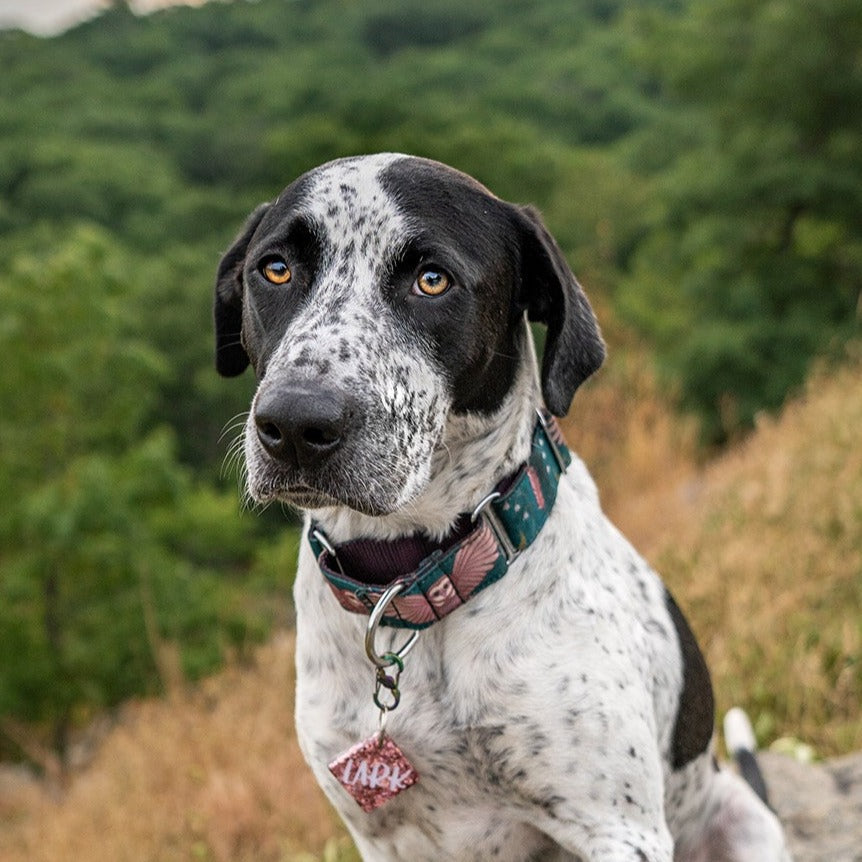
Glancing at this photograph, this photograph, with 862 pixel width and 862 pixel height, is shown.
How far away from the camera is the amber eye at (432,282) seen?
2299 millimetres

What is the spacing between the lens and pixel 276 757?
203 inches

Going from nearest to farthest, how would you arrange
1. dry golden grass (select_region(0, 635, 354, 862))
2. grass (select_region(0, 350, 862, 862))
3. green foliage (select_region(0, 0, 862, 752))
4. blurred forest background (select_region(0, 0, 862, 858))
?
grass (select_region(0, 350, 862, 862)) < dry golden grass (select_region(0, 635, 354, 862)) < blurred forest background (select_region(0, 0, 862, 858)) < green foliage (select_region(0, 0, 862, 752))

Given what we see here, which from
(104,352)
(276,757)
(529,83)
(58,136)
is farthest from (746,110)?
(529,83)

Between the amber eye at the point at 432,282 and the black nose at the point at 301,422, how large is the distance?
1.18 ft

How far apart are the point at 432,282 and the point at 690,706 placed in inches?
45.9

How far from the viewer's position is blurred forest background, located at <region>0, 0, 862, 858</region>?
17.9 feet

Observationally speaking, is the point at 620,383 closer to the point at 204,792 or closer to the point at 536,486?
the point at 204,792

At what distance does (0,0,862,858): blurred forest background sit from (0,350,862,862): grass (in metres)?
0.02

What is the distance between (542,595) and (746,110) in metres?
12.4

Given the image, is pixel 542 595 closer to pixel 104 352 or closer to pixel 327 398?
pixel 327 398

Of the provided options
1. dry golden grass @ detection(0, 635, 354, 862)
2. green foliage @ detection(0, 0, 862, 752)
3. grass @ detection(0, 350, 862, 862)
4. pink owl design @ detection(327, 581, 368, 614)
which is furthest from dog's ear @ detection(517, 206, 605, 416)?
green foliage @ detection(0, 0, 862, 752)

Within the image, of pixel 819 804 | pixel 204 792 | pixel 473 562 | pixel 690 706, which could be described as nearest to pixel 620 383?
pixel 204 792

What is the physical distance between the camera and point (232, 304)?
9.11ft

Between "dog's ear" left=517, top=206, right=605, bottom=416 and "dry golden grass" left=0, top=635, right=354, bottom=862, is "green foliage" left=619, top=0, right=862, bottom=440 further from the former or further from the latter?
"dog's ear" left=517, top=206, right=605, bottom=416
